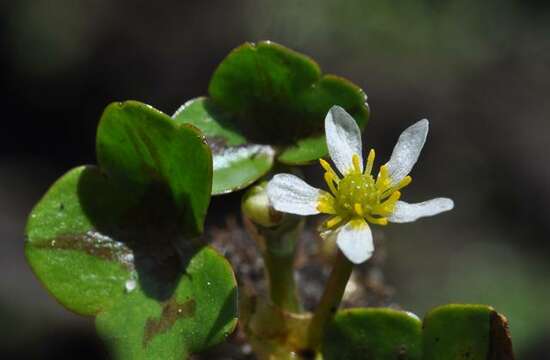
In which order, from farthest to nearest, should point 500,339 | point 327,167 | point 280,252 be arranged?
point 280,252 → point 327,167 → point 500,339

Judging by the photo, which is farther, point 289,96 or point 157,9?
point 157,9

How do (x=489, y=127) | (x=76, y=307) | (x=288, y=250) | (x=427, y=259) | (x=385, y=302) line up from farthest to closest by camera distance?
(x=489, y=127) → (x=427, y=259) → (x=385, y=302) → (x=288, y=250) → (x=76, y=307)

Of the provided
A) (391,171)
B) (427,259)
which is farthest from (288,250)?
(427,259)

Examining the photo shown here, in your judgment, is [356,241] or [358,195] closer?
[356,241]

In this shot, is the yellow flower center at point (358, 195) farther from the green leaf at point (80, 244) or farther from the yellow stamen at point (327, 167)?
the green leaf at point (80, 244)

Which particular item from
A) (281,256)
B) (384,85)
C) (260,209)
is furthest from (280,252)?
(384,85)

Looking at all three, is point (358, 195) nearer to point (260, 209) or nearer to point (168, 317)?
point (260, 209)

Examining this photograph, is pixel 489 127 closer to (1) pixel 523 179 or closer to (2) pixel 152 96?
(1) pixel 523 179
